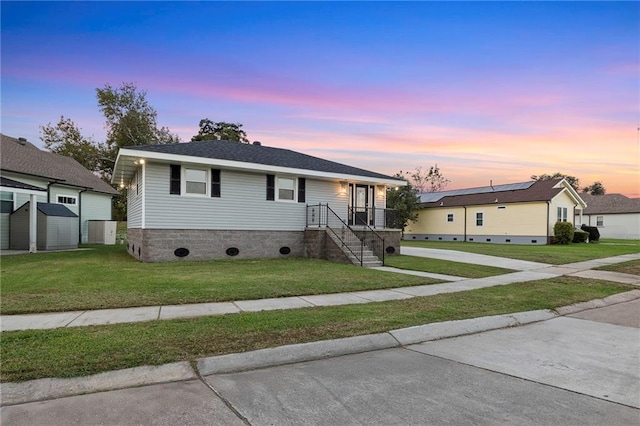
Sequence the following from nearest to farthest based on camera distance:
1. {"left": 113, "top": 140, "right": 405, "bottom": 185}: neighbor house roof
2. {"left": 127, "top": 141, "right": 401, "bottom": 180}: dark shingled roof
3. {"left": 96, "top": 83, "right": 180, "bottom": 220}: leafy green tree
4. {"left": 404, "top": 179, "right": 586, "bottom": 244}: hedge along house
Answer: {"left": 113, "top": 140, "right": 405, "bottom": 185}: neighbor house roof < {"left": 127, "top": 141, "right": 401, "bottom": 180}: dark shingled roof < {"left": 404, "top": 179, "right": 586, "bottom": 244}: hedge along house < {"left": 96, "top": 83, "right": 180, "bottom": 220}: leafy green tree

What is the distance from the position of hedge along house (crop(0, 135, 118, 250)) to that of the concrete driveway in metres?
16.2

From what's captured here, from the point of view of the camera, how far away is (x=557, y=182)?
29.3 meters

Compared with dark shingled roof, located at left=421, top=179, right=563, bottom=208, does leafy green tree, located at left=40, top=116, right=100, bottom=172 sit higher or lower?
higher

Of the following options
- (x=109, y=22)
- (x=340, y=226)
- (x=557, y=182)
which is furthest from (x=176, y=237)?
(x=557, y=182)

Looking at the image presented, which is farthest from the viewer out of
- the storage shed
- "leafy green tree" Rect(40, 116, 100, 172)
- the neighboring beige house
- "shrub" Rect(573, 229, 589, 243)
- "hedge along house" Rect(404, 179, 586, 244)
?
the neighboring beige house

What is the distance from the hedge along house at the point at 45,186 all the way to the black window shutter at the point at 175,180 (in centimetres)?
707

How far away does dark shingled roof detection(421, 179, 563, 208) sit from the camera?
28297 mm

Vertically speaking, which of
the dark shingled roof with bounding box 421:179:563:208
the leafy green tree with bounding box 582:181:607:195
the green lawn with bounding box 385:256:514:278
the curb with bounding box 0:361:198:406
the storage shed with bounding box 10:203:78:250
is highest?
the leafy green tree with bounding box 582:181:607:195

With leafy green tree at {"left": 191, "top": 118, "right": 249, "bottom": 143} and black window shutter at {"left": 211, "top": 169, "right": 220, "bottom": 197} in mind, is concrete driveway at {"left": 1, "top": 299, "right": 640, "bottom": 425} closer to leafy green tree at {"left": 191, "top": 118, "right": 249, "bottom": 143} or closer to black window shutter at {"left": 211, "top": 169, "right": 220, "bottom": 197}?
black window shutter at {"left": 211, "top": 169, "right": 220, "bottom": 197}

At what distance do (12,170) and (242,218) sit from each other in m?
12.1

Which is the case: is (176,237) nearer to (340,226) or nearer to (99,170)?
(340,226)

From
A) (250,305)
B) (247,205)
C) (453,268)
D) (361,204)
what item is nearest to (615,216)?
(361,204)

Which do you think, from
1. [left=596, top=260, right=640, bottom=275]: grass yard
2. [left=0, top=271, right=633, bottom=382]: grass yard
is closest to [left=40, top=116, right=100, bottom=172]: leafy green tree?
[left=0, top=271, right=633, bottom=382]: grass yard

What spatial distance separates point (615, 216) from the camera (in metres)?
42.4
